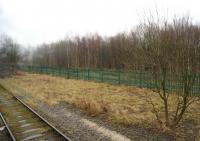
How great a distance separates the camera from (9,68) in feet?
110

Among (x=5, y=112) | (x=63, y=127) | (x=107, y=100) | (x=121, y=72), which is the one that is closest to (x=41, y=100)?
(x=5, y=112)

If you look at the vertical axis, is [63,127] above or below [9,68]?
below

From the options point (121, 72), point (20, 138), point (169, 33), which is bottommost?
point (20, 138)

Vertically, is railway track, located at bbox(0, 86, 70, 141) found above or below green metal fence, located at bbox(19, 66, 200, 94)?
below

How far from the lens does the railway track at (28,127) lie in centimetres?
697

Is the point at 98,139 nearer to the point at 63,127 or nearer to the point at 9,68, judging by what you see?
the point at 63,127

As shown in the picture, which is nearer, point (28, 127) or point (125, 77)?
point (28, 127)

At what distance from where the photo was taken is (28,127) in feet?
26.4

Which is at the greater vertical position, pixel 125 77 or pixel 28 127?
pixel 125 77

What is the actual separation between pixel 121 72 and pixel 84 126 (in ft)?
37.2

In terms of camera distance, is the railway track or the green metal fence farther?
the green metal fence

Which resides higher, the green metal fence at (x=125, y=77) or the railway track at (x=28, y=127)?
the green metal fence at (x=125, y=77)

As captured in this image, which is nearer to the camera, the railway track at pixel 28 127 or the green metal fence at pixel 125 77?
the railway track at pixel 28 127

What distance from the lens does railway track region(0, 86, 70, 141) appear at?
22.9ft
